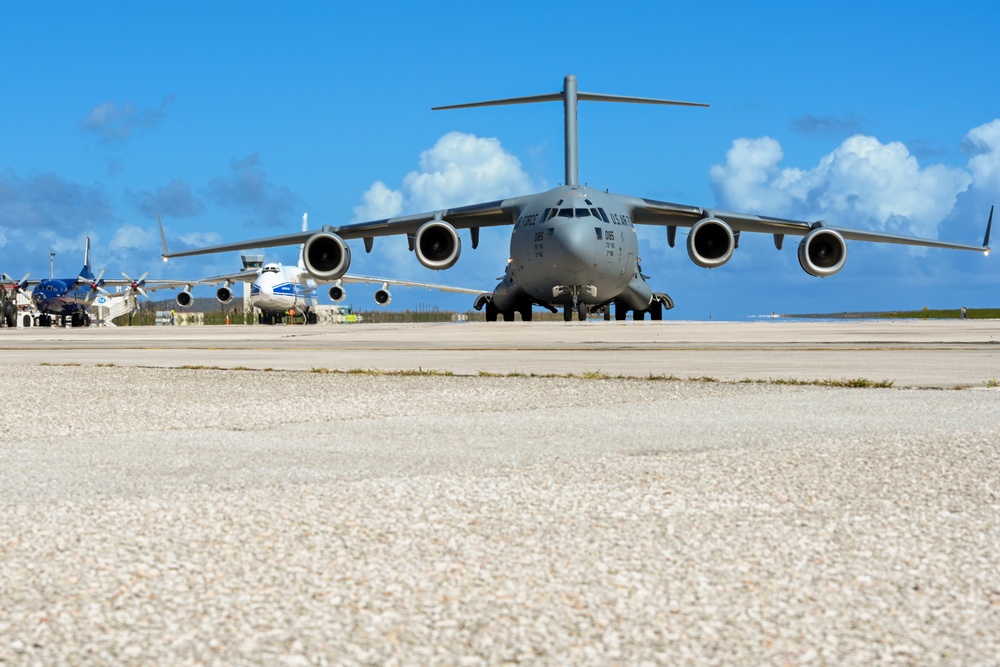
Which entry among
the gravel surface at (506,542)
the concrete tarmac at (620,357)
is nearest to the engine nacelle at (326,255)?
the concrete tarmac at (620,357)

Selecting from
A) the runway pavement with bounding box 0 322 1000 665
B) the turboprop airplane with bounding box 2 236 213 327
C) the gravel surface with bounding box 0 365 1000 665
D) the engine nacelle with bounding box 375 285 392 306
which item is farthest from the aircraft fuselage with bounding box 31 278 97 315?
the gravel surface with bounding box 0 365 1000 665

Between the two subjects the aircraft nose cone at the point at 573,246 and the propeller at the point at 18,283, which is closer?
the aircraft nose cone at the point at 573,246

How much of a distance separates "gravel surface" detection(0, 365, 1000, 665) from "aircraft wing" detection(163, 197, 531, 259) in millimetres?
21743

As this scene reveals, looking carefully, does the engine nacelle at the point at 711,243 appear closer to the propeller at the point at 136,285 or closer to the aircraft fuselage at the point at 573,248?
the aircraft fuselage at the point at 573,248

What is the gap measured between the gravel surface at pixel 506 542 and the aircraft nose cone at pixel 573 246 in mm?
18544

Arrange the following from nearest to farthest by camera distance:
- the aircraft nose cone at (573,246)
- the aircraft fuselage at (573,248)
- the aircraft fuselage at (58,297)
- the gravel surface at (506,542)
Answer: the gravel surface at (506,542)
the aircraft nose cone at (573,246)
the aircraft fuselage at (573,248)
the aircraft fuselage at (58,297)

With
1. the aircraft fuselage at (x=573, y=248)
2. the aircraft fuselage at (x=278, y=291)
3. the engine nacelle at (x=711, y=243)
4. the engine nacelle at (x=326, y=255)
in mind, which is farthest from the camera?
the aircraft fuselage at (x=278, y=291)

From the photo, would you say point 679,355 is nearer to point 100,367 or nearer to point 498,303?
point 100,367

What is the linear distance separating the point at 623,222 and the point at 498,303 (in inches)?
175

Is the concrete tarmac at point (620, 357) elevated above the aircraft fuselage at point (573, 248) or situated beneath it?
situated beneath

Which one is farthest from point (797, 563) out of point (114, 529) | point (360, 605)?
point (114, 529)

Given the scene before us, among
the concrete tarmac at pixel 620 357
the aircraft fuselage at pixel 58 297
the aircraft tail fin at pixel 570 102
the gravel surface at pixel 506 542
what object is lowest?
the gravel surface at pixel 506 542

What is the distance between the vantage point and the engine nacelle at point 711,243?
81.5ft

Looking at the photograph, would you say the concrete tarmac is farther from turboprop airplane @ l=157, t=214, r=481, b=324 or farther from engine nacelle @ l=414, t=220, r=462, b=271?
turboprop airplane @ l=157, t=214, r=481, b=324
